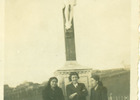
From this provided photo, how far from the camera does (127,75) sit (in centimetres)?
89

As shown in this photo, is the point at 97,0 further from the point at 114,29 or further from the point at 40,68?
the point at 40,68

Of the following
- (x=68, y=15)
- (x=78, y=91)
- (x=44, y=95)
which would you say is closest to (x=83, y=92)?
(x=78, y=91)

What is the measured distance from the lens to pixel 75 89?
2.92ft

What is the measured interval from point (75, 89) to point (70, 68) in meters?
0.08

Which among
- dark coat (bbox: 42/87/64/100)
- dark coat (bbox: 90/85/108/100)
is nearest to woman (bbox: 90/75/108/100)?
dark coat (bbox: 90/85/108/100)

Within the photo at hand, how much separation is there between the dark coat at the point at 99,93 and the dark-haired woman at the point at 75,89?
0.09 feet

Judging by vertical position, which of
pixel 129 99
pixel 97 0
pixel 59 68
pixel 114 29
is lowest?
pixel 129 99

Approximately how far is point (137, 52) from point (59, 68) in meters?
0.30

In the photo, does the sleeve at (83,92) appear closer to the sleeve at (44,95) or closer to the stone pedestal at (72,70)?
the stone pedestal at (72,70)

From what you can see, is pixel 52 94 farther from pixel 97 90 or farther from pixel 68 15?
pixel 68 15

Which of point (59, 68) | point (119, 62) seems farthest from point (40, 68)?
point (119, 62)

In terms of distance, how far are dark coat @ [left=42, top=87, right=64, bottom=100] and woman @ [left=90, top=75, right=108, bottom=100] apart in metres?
0.12

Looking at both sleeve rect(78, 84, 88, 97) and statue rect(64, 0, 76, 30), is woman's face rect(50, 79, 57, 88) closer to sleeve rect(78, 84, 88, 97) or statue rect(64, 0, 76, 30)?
sleeve rect(78, 84, 88, 97)

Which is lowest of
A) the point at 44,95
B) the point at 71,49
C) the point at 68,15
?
the point at 44,95
